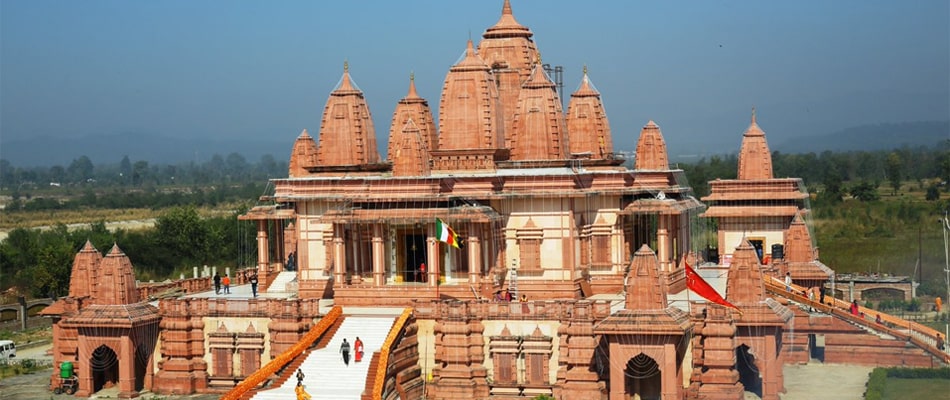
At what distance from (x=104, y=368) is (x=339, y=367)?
25.7ft

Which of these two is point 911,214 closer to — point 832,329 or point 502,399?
point 832,329

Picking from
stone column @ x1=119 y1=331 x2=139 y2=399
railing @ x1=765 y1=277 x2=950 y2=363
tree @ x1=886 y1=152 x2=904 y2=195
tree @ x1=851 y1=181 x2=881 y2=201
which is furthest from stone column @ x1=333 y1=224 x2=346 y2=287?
tree @ x1=886 y1=152 x2=904 y2=195

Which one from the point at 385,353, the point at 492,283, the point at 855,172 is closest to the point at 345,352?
the point at 385,353

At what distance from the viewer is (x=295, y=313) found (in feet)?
133

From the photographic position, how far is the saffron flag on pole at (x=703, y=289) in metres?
38.2

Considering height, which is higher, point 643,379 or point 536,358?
point 536,358

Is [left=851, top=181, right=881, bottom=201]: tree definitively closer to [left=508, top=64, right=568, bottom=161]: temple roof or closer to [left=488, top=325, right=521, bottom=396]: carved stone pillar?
[left=508, top=64, right=568, bottom=161]: temple roof

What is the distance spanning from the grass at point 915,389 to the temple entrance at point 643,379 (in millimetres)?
6318

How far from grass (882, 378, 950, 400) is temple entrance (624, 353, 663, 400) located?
632cm

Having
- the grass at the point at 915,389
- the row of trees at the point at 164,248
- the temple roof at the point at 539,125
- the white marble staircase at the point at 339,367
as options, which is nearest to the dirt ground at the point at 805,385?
the grass at the point at 915,389

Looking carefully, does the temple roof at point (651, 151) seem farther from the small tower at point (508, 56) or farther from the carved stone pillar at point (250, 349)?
the carved stone pillar at point (250, 349)

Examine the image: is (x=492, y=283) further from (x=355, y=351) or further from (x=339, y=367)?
(x=339, y=367)

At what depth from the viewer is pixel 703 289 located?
38906 mm

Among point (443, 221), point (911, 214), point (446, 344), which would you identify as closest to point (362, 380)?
point (446, 344)
